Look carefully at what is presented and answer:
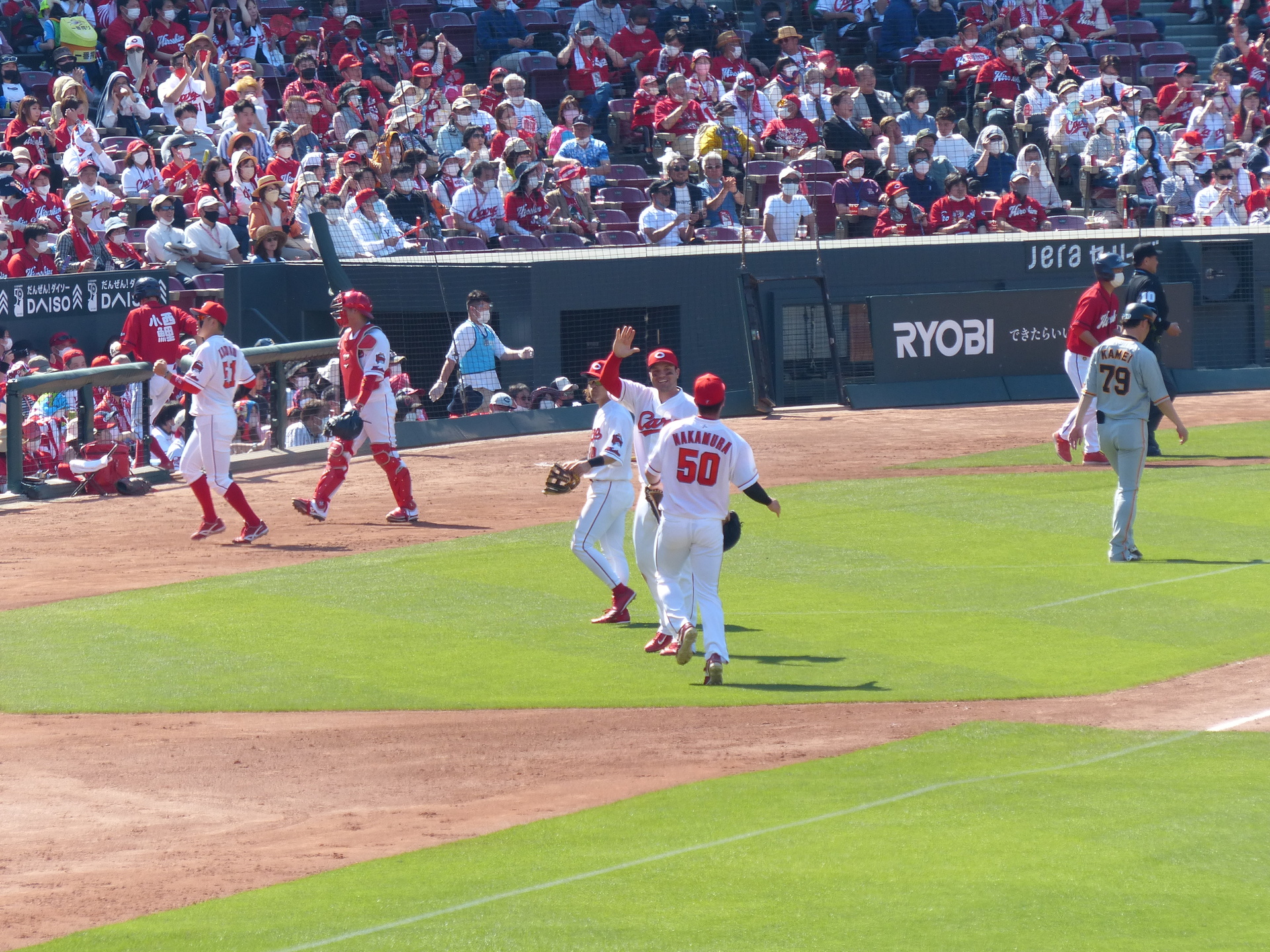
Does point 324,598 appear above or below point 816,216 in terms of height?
below

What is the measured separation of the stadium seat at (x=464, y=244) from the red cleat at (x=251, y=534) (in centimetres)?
791

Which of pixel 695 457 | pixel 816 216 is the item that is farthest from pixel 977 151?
pixel 695 457

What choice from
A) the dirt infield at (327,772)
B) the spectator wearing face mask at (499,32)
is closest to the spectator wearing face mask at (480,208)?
the spectator wearing face mask at (499,32)

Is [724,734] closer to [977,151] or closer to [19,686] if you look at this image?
[19,686]

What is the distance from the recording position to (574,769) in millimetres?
8344

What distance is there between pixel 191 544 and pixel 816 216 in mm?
12383

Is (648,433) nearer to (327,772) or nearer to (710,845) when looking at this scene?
(327,772)

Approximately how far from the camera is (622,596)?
11.3 metres

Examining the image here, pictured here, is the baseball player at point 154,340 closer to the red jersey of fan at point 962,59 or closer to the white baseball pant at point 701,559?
the white baseball pant at point 701,559

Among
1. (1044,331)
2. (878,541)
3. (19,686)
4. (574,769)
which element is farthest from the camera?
(1044,331)

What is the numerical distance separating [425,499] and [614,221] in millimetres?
8093

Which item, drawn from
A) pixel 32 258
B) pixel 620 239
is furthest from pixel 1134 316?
pixel 32 258

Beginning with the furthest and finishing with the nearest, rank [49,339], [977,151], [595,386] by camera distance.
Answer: [977,151] < [49,339] < [595,386]

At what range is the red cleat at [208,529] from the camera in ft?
47.6
